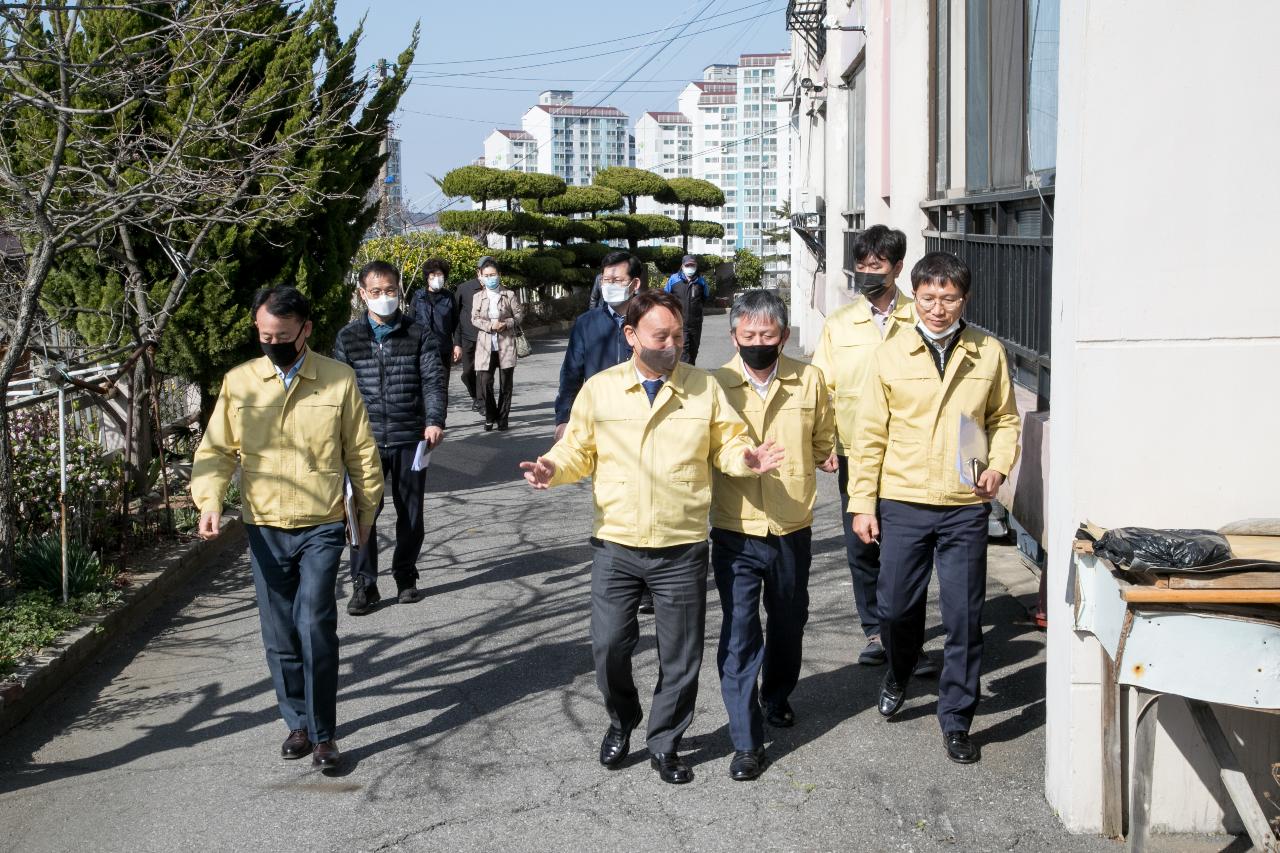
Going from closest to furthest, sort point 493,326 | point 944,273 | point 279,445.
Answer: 1. point 944,273
2. point 279,445
3. point 493,326

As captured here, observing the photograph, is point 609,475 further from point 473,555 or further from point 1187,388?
point 473,555

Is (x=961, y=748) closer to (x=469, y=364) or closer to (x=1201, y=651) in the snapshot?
(x=1201, y=651)

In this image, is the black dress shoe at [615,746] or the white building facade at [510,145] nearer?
the black dress shoe at [615,746]

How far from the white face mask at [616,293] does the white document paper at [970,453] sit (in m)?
2.39

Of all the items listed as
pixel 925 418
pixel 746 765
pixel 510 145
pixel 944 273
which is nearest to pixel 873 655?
pixel 746 765

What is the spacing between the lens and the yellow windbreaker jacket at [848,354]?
626 cm

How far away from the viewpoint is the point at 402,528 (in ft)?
25.7

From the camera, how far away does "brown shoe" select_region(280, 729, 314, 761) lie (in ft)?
17.7

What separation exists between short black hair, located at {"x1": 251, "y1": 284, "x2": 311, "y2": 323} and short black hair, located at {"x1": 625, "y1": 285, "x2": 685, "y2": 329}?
4.38 ft

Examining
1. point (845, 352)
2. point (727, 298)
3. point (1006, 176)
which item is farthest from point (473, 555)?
point (727, 298)

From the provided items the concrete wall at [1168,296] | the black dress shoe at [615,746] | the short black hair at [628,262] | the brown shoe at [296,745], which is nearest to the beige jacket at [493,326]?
the short black hair at [628,262]

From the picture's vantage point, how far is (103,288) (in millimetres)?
10305

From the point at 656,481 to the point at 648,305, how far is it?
647 mm

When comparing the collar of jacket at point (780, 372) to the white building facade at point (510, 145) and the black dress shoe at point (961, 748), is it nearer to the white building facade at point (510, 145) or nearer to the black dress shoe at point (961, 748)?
the black dress shoe at point (961, 748)
